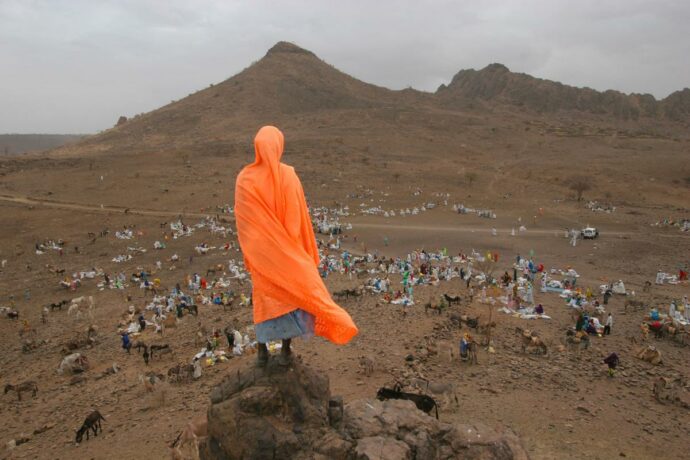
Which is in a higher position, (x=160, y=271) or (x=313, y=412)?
(x=313, y=412)

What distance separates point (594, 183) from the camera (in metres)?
44.3

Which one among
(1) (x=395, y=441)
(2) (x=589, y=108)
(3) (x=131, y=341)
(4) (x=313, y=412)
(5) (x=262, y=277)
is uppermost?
(2) (x=589, y=108)

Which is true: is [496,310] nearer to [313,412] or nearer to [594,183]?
[313,412]

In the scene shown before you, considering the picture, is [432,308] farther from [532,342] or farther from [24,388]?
[24,388]

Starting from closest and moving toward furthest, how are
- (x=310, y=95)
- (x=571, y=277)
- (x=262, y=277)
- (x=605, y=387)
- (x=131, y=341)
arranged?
1. (x=262, y=277)
2. (x=605, y=387)
3. (x=131, y=341)
4. (x=571, y=277)
5. (x=310, y=95)

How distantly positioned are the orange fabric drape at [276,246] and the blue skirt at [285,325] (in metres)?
0.12

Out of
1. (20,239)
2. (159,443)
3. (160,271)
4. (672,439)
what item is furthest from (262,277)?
(20,239)

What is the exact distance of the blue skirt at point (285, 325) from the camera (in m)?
5.25

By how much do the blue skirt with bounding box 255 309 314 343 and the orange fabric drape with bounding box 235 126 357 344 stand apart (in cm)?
12

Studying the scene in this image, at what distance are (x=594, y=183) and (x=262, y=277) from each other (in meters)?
46.7

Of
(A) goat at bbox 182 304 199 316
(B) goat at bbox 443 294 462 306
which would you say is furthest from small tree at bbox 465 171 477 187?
(A) goat at bbox 182 304 199 316

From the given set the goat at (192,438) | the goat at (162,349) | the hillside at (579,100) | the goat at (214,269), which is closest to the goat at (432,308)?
the goat at (162,349)

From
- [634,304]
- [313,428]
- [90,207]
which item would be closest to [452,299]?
[634,304]

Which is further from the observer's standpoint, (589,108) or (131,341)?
(589,108)
